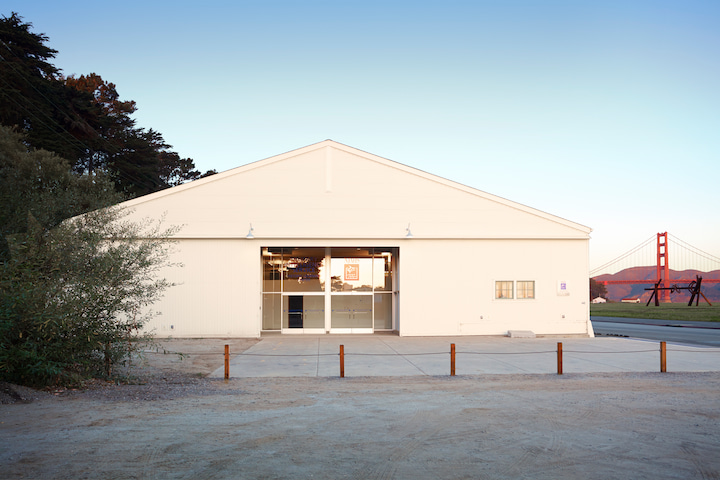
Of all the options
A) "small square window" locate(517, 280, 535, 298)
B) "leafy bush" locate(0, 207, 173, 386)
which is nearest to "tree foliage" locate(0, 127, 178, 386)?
"leafy bush" locate(0, 207, 173, 386)

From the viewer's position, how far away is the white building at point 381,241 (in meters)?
21.3

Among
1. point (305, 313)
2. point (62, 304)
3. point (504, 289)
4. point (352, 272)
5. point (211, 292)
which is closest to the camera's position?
point (62, 304)

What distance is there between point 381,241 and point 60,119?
25.7 meters

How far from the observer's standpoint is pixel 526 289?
22.6m

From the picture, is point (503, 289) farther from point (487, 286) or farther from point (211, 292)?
point (211, 292)

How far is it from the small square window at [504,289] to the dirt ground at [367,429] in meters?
10.3

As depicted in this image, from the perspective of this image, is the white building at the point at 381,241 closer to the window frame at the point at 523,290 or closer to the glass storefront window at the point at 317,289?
the window frame at the point at 523,290

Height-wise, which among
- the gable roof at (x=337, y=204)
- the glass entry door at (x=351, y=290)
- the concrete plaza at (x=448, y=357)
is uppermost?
the gable roof at (x=337, y=204)

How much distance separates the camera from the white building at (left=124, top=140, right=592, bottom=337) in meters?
21.3

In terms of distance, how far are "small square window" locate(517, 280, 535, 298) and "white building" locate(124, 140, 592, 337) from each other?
0.13 ft

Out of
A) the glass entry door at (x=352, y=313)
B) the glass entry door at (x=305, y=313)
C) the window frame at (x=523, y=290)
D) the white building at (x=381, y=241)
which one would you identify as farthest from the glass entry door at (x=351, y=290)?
the window frame at (x=523, y=290)

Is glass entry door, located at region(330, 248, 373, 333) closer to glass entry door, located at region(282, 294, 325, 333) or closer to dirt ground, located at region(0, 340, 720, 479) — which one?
glass entry door, located at region(282, 294, 325, 333)

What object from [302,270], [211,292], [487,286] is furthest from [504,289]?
[211,292]

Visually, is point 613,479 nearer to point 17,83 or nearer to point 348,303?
point 348,303
